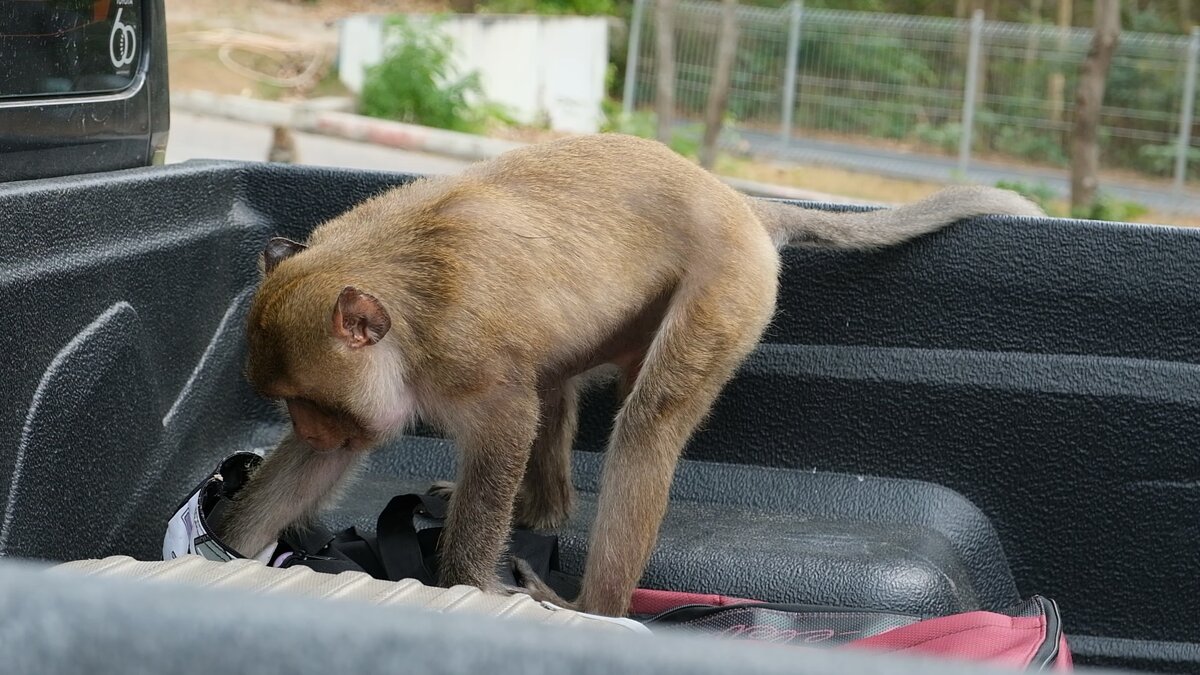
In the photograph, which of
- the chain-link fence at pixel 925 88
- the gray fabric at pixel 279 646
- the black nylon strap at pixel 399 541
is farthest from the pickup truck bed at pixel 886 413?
the chain-link fence at pixel 925 88

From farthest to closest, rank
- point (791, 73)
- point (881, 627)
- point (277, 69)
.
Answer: point (277, 69) → point (791, 73) → point (881, 627)

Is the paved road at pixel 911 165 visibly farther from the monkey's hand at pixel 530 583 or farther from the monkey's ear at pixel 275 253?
the monkey's ear at pixel 275 253

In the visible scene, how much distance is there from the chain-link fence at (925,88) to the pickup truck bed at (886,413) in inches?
538

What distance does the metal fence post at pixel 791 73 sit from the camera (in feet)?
54.2

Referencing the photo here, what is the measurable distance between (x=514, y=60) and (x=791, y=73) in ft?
11.8

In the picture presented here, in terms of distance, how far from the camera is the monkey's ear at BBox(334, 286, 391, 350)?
7.44 feet

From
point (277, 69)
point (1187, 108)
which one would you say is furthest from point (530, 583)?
point (277, 69)

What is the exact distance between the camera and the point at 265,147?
1234cm

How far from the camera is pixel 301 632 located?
1.61ft

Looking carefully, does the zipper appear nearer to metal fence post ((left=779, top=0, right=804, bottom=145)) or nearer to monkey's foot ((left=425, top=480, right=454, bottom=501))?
monkey's foot ((left=425, top=480, right=454, bottom=501))

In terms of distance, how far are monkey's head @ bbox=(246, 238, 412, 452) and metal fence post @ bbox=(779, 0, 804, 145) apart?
582 inches

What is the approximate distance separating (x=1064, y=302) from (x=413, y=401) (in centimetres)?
133

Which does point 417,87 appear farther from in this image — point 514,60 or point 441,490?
point 441,490

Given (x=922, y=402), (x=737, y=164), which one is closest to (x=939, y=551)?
(x=922, y=402)
